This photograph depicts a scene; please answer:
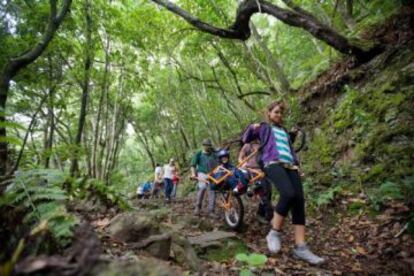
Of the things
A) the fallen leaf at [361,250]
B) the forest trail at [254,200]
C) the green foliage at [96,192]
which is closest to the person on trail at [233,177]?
the forest trail at [254,200]

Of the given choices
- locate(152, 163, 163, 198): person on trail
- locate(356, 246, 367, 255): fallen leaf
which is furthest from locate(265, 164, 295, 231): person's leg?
locate(152, 163, 163, 198): person on trail

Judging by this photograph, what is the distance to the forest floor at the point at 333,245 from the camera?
3602mm

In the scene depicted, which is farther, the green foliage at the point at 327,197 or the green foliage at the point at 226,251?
the green foliage at the point at 327,197

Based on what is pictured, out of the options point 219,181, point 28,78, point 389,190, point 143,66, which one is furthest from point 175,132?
point 389,190

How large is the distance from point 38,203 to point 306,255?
3089 mm

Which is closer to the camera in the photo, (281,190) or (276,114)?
(281,190)

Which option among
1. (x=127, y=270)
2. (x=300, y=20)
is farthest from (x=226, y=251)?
(x=300, y=20)

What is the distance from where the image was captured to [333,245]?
4.77m

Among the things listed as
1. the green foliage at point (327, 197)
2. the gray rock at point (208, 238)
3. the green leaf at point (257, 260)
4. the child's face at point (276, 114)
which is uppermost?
the child's face at point (276, 114)

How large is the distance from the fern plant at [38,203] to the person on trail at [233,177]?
3.55 meters

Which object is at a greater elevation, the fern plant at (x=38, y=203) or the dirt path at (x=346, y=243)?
the fern plant at (x=38, y=203)

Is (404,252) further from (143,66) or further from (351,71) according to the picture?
(143,66)

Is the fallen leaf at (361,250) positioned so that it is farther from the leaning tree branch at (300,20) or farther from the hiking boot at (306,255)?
the leaning tree branch at (300,20)

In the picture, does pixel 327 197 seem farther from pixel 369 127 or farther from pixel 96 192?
pixel 96 192
